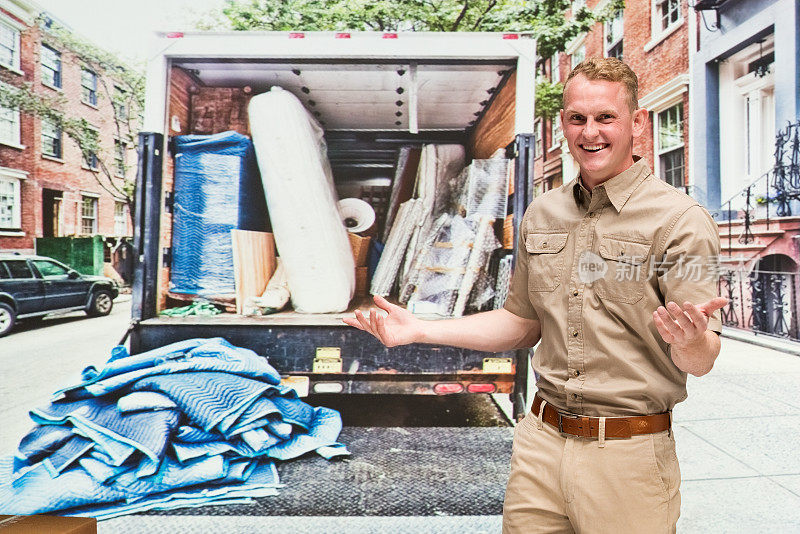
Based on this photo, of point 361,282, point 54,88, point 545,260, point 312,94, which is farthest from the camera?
point 361,282

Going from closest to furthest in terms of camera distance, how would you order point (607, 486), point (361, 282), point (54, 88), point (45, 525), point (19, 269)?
1. point (45, 525)
2. point (607, 486)
3. point (19, 269)
4. point (54, 88)
5. point (361, 282)

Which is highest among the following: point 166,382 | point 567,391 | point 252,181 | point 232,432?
point 252,181

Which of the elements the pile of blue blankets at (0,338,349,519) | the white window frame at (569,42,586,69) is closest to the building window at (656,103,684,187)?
the white window frame at (569,42,586,69)

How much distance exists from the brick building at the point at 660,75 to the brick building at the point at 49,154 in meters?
4.79

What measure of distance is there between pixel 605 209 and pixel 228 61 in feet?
8.83

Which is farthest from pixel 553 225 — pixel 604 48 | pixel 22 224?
pixel 604 48

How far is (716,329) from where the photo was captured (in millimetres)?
1266

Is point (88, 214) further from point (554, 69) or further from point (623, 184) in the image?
point (554, 69)

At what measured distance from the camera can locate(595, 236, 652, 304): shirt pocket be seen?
1364mm

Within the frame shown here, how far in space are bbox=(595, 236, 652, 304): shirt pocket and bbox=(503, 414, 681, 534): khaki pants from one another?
0.33 metres

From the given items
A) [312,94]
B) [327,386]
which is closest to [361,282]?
[327,386]

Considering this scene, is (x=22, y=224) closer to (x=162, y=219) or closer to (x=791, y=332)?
(x=162, y=219)

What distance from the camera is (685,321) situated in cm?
114

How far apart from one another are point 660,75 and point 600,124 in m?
7.77
